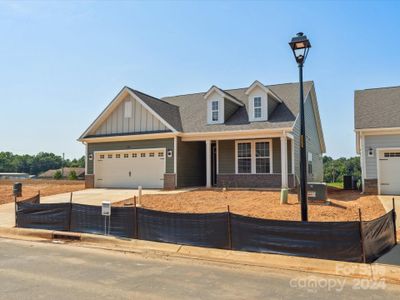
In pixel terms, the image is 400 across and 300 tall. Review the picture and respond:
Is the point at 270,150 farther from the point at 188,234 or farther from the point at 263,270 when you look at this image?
the point at 263,270

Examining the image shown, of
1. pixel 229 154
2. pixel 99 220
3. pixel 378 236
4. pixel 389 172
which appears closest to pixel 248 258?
pixel 378 236

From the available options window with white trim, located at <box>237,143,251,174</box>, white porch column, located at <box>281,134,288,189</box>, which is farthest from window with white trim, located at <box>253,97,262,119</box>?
white porch column, located at <box>281,134,288,189</box>

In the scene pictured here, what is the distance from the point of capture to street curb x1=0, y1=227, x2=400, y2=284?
256 inches

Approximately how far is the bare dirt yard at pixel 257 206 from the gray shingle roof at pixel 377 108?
4.28 metres

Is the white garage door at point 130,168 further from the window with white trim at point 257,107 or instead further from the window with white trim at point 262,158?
the window with white trim at point 257,107

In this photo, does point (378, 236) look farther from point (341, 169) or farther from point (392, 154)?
point (341, 169)

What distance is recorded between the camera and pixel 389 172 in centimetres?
1731

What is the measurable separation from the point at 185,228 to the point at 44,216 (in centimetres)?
540

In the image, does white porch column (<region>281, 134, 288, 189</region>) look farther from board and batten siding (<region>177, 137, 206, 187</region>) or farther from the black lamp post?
the black lamp post

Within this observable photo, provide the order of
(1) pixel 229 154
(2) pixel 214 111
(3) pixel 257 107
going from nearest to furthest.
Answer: (3) pixel 257 107, (1) pixel 229 154, (2) pixel 214 111

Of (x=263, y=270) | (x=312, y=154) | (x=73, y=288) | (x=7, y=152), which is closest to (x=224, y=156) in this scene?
(x=312, y=154)

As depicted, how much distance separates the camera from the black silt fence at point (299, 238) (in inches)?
277

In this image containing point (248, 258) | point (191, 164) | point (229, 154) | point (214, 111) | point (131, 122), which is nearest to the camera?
point (248, 258)

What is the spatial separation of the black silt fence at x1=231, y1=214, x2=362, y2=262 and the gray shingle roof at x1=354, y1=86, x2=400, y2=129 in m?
12.0
